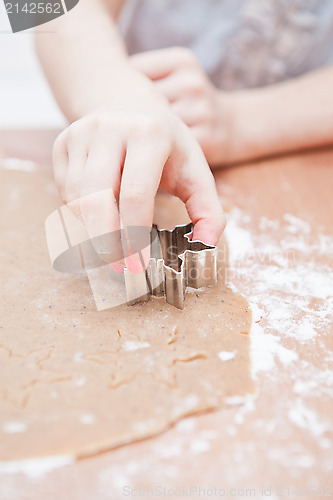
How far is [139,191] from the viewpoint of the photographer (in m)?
0.62

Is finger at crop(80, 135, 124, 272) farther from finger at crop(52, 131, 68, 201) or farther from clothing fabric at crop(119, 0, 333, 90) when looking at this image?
clothing fabric at crop(119, 0, 333, 90)

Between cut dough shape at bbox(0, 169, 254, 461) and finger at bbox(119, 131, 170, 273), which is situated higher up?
finger at bbox(119, 131, 170, 273)

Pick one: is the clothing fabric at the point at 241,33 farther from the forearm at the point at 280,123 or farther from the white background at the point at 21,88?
the white background at the point at 21,88

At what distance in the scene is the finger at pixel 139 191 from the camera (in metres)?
0.62

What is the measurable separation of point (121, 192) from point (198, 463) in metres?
0.36

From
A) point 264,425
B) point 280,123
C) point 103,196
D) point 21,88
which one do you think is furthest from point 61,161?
point 21,88

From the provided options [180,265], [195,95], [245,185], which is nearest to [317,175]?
[245,185]

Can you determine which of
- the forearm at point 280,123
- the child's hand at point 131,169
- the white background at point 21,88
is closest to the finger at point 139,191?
the child's hand at point 131,169

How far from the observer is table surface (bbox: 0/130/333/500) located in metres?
0.45

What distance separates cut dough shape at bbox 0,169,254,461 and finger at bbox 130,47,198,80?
19.4 inches

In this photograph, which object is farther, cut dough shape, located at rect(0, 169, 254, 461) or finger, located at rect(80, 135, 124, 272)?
finger, located at rect(80, 135, 124, 272)

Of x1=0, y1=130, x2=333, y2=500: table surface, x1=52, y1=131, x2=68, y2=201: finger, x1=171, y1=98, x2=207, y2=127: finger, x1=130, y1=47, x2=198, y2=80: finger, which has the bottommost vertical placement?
x1=0, y1=130, x2=333, y2=500: table surface

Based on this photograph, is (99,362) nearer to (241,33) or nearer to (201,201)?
(201,201)

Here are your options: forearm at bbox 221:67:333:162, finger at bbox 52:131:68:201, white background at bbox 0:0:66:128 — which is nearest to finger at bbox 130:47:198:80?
forearm at bbox 221:67:333:162
